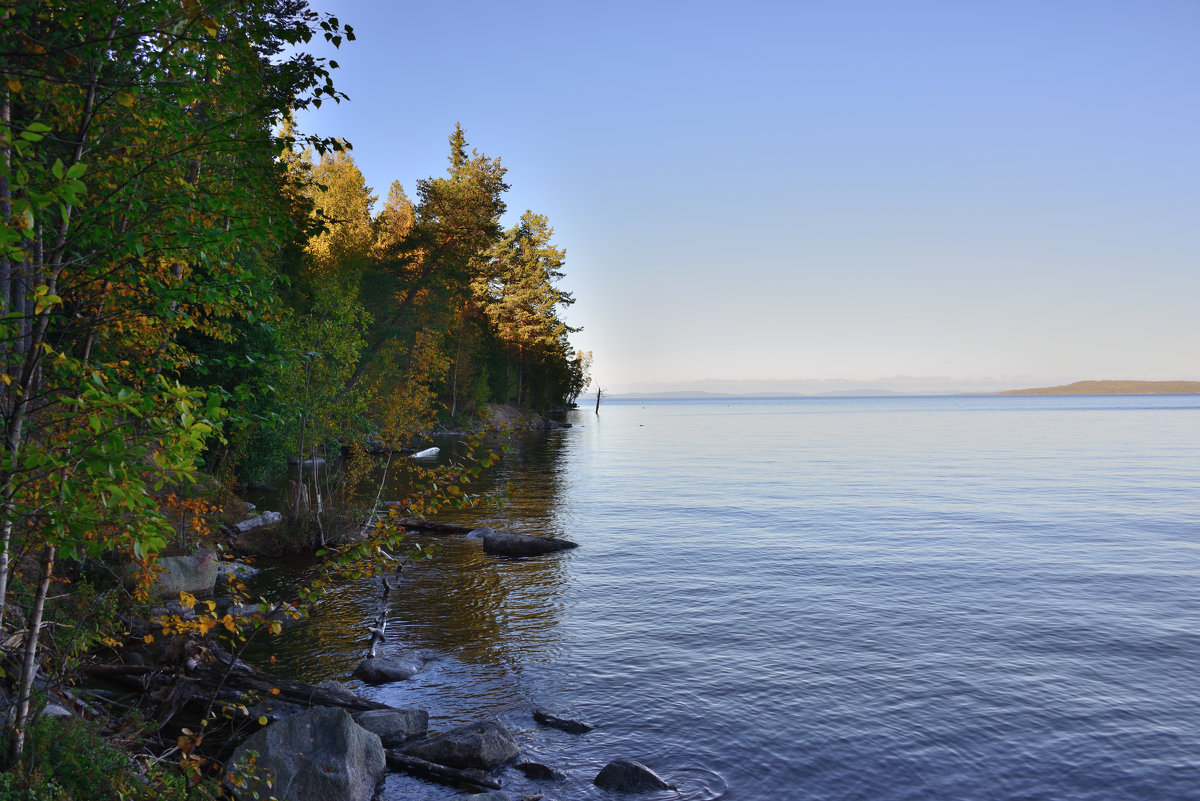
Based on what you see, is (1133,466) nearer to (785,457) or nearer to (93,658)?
(785,457)

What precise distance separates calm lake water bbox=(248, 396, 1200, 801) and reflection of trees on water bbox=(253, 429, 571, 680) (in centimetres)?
9

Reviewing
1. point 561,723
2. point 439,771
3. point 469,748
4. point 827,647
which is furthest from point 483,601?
point 439,771

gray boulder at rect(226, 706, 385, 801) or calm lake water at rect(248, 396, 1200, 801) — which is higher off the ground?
gray boulder at rect(226, 706, 385, 801)

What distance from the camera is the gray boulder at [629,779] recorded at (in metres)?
10.5

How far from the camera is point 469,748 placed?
11000 millimetres

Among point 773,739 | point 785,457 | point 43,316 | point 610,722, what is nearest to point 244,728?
point 610,722

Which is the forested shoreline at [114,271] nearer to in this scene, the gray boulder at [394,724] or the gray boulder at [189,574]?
the gray boulder at [189,574]

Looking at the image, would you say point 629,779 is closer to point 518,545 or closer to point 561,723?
point 561,723

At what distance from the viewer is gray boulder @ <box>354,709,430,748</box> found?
1146 centimetres

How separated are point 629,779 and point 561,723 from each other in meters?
2.27

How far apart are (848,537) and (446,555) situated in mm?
15767

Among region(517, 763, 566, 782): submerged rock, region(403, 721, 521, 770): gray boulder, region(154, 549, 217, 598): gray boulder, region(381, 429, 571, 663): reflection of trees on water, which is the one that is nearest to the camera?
region(517, 763, 566, 782): submerged rock

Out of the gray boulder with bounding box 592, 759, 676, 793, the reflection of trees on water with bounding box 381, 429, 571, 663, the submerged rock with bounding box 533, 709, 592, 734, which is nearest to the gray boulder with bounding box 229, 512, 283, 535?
the reflection of trees on water with bounding box 381, 429, 571, 663

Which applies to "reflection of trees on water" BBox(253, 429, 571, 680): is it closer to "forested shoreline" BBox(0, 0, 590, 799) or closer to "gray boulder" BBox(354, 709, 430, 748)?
"gray boulder" BBox(354, 709, 430, 748)
